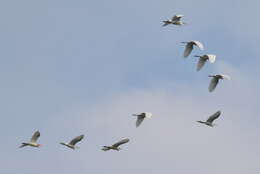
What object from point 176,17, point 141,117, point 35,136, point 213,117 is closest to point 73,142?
point 35,136

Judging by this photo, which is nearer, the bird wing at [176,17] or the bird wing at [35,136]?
the bird wing at [35,136]

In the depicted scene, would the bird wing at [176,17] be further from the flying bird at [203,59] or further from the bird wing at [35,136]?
the bird wing at [35,136]

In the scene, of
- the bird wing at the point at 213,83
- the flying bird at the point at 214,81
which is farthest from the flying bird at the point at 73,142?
the bird wing at the point at 213,83

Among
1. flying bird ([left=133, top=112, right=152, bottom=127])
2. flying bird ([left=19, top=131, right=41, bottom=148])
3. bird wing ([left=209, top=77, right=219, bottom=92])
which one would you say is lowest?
flying bird ([left=19, top=131, right=41, bottom=148])

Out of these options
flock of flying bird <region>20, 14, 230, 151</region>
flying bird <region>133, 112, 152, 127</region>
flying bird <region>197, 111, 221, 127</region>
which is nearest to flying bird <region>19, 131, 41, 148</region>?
flock of flying bird <region>20, 14, 230, 151</region>

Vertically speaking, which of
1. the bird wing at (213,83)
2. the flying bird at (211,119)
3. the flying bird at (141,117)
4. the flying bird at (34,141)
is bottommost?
the flying bird at (34,141)

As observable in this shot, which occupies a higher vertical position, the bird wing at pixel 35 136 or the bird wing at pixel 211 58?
the bird wing at pixel 211 58

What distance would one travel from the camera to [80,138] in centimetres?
15800

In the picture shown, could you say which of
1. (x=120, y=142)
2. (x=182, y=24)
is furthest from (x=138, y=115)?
(x=182, y=24)

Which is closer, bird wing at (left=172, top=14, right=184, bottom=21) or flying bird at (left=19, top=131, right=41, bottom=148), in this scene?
flying bird at (left=19, top=131, right=41, bottom=148)

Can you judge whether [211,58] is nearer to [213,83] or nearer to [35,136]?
[213,83]

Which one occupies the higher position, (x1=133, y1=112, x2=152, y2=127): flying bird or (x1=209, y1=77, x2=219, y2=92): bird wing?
(x1=209, y1=77, x2=219, y2=92): bird wing

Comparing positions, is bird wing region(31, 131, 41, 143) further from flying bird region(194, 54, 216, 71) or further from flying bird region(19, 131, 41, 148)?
flying bird region(194, 54, 216, 71)

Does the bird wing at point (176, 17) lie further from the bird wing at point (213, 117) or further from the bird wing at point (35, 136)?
the bird wing at point (35, 136)
